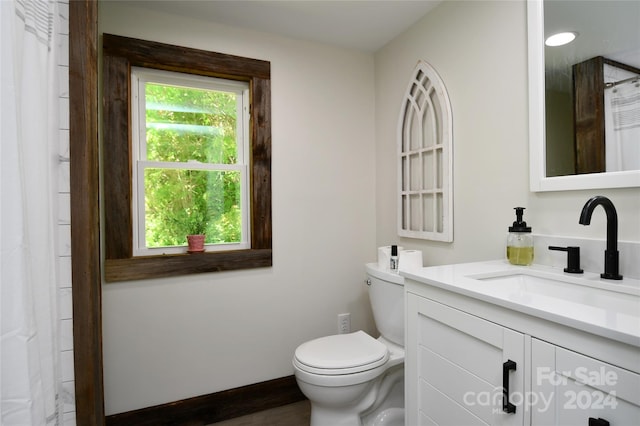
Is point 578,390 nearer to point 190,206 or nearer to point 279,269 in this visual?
point 279,269

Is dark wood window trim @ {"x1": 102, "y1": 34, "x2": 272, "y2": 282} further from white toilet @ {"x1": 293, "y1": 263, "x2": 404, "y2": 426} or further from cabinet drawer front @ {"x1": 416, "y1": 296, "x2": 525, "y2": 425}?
cabinet drawer front @ {"x1": 416, "y1": 296, "x2": 525, "y2": 425}

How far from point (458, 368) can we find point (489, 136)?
1.03 metres

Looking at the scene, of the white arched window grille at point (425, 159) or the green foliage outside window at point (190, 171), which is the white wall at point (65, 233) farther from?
the white arched window grille at point (425, 159)

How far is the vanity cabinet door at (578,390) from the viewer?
0.60 metres

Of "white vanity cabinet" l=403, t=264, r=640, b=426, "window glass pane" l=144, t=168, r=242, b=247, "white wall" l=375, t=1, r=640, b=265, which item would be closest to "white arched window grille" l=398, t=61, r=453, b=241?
"white wall" l=375, t=1, r=640, b=265

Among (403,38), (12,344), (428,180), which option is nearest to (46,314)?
(12,344)

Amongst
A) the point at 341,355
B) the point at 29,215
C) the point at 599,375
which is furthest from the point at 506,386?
the point at 29,215

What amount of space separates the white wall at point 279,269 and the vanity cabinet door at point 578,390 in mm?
1491

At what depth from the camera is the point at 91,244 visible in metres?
1.03

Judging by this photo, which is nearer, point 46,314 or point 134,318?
point 46,314

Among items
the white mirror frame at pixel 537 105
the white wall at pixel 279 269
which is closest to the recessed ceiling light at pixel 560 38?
the white mirror frame at pixel 537 105

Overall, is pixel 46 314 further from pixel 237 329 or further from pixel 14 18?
pixel 237 329

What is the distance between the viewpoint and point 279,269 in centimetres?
203

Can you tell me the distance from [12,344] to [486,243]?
1632mm
